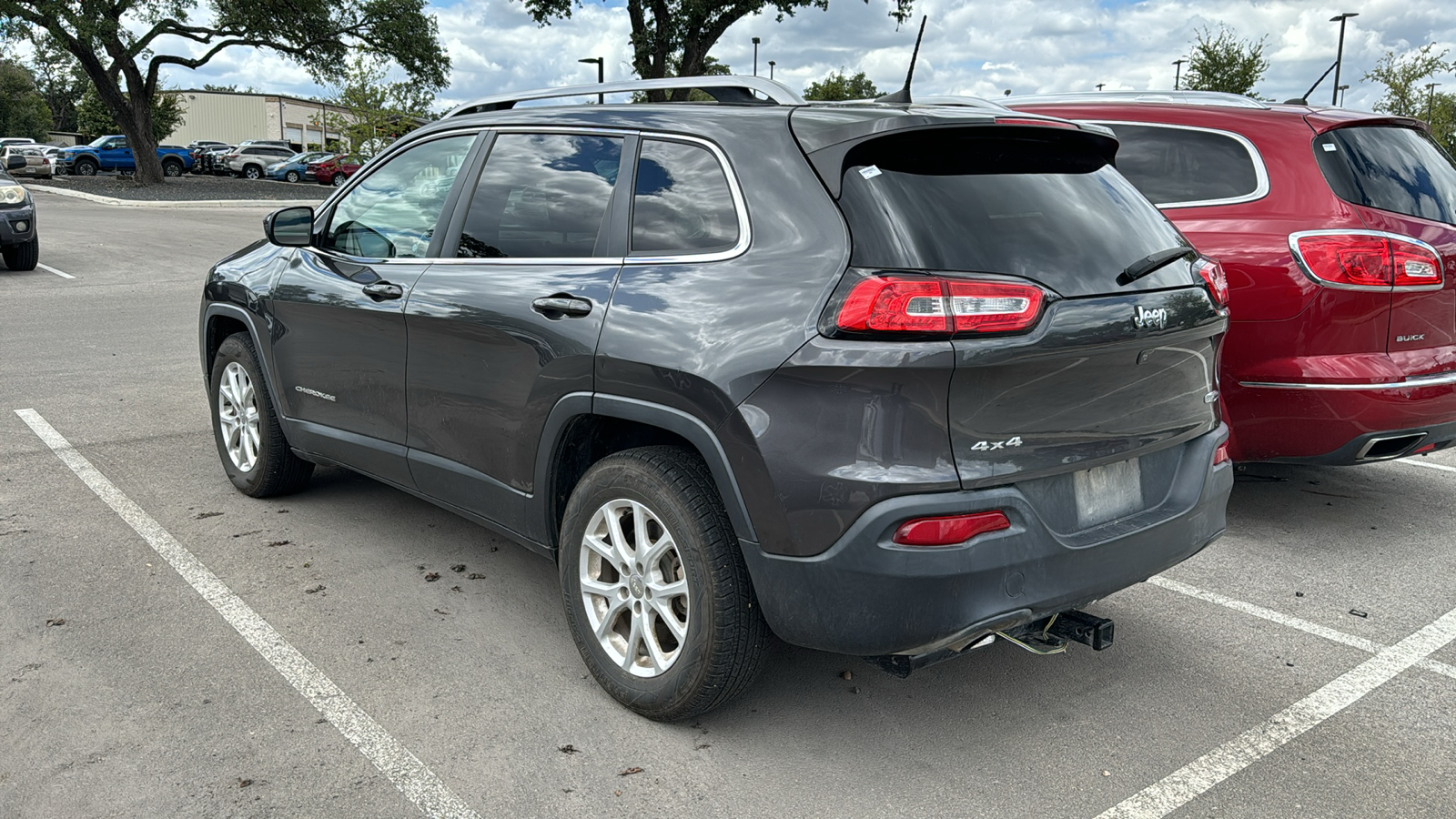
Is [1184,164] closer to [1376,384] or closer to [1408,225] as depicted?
[1408,225]

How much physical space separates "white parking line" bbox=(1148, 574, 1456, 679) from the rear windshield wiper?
1408 mm

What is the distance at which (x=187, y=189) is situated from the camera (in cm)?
3578

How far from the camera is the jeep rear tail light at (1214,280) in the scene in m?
3.46

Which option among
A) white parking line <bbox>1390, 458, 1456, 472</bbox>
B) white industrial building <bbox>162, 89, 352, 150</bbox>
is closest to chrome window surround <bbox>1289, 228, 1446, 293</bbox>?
white parking line <bbox>1390, 458, 1456, 472</bbox>

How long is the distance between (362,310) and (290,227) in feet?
2.66

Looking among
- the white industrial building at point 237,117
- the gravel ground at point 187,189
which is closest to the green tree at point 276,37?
the gravel ground at point 187,189

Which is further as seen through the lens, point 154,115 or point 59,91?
point 59,91

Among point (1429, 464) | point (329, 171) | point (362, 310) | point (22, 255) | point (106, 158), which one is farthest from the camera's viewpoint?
point (106, 158)

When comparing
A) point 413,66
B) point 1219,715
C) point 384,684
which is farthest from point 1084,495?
point 413,66

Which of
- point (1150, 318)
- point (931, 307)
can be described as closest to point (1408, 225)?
point (1150, 318)

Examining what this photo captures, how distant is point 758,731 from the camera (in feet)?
10.9

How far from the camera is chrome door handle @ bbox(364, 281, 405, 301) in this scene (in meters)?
4.12

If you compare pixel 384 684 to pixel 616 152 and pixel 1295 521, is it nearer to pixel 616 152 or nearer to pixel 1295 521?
pixel 616 152

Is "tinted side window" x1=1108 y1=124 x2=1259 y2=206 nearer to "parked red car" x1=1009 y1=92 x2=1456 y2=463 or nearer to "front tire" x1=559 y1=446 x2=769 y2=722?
"parked red car" x1=1009 y1=92 x2=1456 y2=463
